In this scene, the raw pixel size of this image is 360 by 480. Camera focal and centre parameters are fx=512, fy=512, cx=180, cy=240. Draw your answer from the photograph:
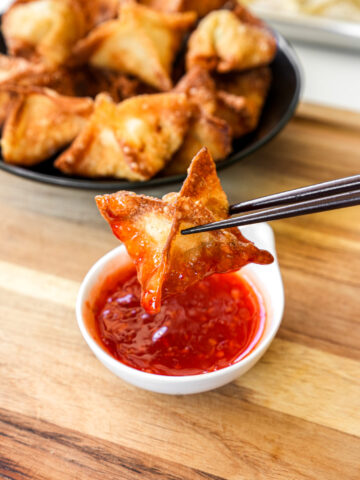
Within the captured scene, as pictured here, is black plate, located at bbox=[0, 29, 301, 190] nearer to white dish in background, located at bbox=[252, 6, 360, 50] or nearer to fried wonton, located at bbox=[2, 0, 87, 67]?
fried wonton, located at bbox=[2, 0, 87, 67]

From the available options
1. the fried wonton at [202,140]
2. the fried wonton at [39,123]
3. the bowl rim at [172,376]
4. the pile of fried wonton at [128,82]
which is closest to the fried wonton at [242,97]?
the pile of fried wonton at [128,82]

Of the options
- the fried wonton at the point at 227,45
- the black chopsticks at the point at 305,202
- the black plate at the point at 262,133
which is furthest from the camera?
the fried wonton at the point at 227,45

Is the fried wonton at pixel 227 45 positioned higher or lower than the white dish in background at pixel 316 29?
higher

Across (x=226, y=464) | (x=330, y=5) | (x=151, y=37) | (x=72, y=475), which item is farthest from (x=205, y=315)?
(x=330, y=5)

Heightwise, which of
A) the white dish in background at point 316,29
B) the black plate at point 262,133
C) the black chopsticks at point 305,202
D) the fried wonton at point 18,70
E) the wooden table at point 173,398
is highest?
the black chopsticks at point 305,202

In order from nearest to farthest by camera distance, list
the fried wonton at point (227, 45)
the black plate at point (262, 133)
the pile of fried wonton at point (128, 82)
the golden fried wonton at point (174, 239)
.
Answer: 1. the golden fried wonton at point (174, 239)
2. the black plate at point (262, 133)
3. the pile of fried wonton at point (128, 82)
4. the fried wonton at point (227, 45)

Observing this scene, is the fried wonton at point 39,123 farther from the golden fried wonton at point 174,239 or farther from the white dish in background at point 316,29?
the white dish in background at point 316,29

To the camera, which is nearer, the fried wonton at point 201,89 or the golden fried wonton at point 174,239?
the golden fried wonton at point 174,239
